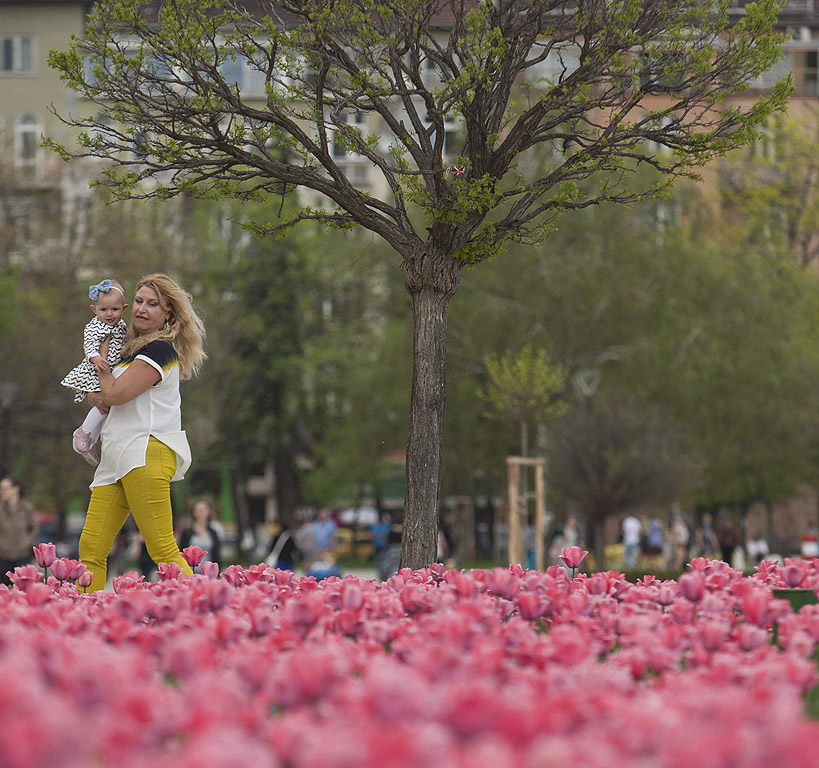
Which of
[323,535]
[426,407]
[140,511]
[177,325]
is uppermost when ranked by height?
[177,325]

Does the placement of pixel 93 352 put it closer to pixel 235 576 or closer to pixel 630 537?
pixel 235 576

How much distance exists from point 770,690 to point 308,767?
1.25 meters

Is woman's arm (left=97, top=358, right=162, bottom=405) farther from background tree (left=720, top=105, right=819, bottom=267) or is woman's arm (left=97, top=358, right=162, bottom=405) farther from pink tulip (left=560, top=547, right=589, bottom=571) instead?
background tree (left=720, top=105, right=819, bottom=267)

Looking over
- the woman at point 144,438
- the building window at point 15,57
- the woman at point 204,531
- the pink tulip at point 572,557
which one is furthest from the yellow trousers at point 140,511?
the building window at point 15,57

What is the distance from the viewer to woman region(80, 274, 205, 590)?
264 inches

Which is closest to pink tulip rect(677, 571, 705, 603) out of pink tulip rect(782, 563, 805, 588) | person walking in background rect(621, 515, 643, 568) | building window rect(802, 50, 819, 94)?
pink tulip rect(782, 563, 805, 588)

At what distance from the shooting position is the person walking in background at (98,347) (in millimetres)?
6805

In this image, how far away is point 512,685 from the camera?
3.54 metres

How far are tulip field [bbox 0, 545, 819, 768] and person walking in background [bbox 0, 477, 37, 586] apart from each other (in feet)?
30.2

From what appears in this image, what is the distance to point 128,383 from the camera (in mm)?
6648

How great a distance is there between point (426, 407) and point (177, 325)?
4.55ft

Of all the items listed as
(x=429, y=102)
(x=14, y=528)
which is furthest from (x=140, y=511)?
(x=14, y=528)

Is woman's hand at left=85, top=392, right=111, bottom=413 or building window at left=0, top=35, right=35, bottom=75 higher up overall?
building window at left=0, top=35, right=35, bottom=75

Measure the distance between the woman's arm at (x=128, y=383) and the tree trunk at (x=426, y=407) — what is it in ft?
4.74
